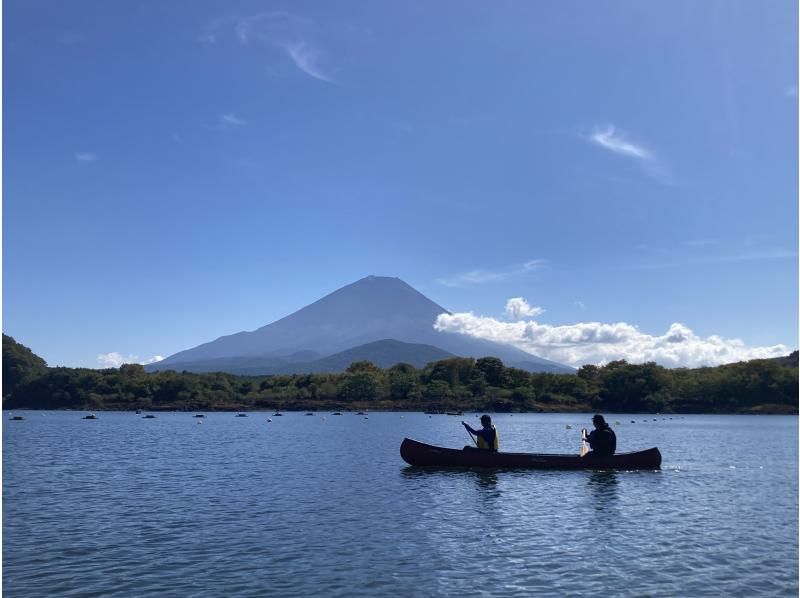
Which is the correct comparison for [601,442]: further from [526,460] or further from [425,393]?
[425,393]

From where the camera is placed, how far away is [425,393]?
621 feet

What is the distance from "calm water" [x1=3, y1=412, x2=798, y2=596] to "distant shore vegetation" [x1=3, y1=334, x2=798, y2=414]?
466ft

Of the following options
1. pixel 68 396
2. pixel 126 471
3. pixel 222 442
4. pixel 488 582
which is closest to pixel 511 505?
pixel 488 582

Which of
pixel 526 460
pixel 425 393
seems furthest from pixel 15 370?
pixel 526 460

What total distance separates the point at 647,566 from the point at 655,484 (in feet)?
55.6

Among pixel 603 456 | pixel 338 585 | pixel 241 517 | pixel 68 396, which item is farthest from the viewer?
pixel 68 396

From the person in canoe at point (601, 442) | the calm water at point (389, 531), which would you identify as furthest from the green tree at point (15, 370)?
the person in canoe at point (601, 442)

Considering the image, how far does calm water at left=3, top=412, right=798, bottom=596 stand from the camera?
52.1ft

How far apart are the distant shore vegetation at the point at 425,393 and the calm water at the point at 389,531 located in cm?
14190

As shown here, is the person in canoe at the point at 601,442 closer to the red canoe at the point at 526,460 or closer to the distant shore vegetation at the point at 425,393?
the red canoe at the point at 526,460

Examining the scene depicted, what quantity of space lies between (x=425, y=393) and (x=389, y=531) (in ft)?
556

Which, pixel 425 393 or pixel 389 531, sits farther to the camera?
pixel 425 393

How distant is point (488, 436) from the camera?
35.9 m

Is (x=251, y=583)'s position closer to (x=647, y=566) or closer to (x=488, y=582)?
(x=488, y=582)
